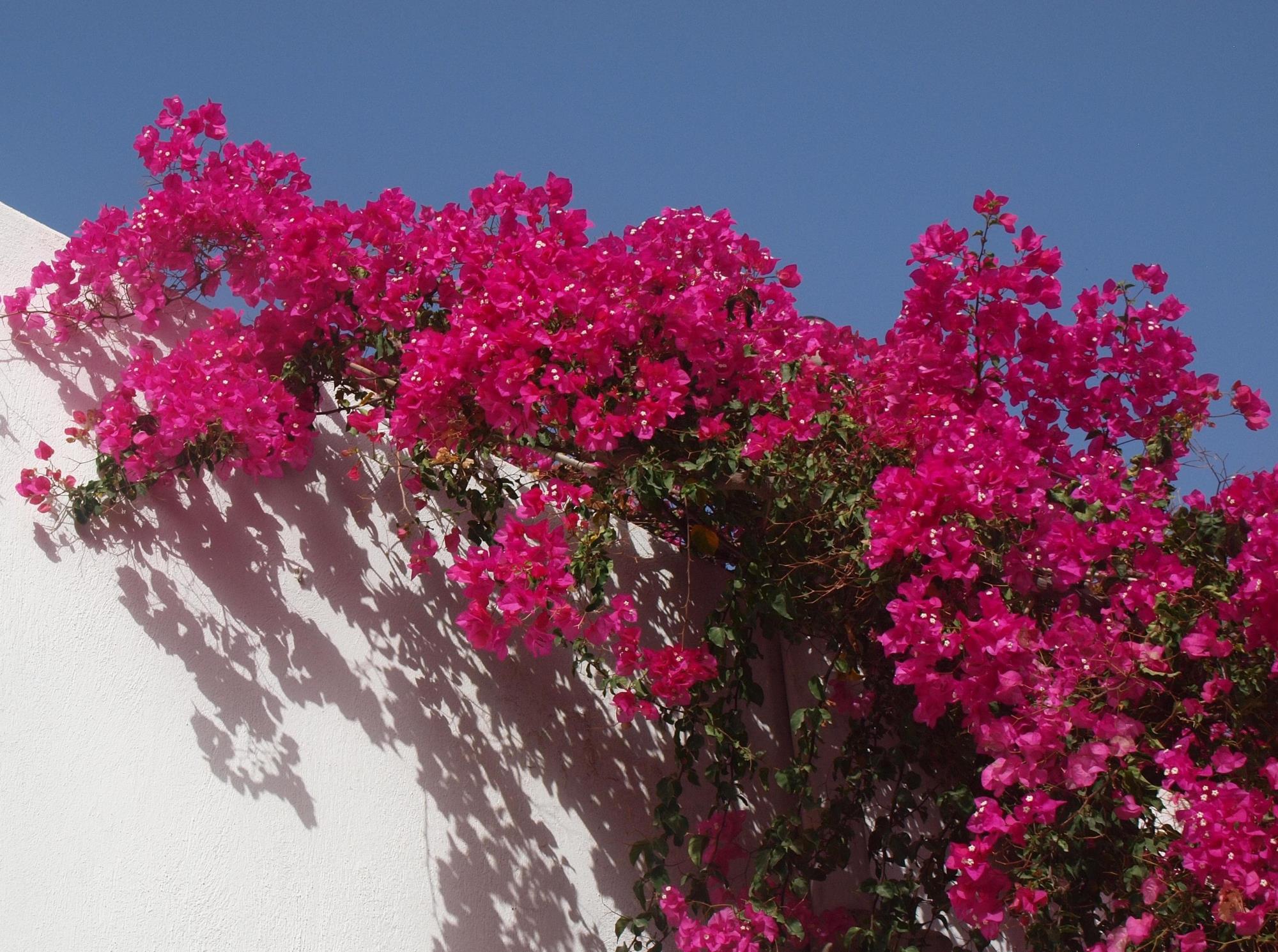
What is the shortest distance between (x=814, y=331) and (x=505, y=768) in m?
1.28

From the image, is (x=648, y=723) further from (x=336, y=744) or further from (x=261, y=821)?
(x=261, y=821)

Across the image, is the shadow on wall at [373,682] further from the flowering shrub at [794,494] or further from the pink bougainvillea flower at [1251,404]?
the pink bougainvillea flower at [1251,404]

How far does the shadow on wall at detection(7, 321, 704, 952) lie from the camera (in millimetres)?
2521

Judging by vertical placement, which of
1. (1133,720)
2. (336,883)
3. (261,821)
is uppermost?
(261,821)

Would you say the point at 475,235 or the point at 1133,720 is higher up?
the point at 475,235

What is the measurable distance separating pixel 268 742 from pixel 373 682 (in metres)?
0.30

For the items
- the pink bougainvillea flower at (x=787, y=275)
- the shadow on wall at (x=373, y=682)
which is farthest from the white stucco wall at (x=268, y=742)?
the pink bougainvillea flower at (x=787, y=275)

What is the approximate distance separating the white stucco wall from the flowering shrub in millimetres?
121

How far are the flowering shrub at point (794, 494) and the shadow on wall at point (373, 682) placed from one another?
100mm

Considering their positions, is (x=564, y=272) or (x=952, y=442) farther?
(x=564, y=272)

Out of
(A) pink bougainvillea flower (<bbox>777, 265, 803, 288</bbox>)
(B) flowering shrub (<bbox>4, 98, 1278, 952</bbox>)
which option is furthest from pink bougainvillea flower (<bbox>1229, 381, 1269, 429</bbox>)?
(A) pink bougainvillea flower (<bbox>777, 265, 803, 288</bbox>)

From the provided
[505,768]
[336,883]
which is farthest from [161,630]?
[505,768]

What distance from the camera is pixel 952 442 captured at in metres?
2.45

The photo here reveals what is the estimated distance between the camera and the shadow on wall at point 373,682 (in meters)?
2.52
